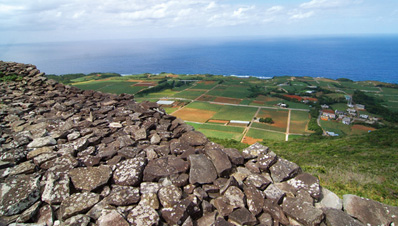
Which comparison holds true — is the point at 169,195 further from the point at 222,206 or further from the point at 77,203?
the point at 77,203

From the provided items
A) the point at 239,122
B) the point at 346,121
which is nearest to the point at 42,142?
the point at 239,122

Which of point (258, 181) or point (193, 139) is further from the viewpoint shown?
point (193, 139)

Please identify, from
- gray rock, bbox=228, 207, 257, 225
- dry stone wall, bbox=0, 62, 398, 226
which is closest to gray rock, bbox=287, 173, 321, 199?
dry stone wall, bbox=0, 62, 398, 226

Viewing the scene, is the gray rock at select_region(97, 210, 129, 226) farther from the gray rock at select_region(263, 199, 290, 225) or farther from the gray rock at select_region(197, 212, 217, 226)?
the gray rock at select_region(263, 199, 290, 225)

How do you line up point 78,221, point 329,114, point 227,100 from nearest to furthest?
point 78,221, point 329,114, point 227,100

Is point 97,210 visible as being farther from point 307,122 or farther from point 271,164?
point 307,122

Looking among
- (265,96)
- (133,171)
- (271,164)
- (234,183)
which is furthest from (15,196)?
(265,96)
